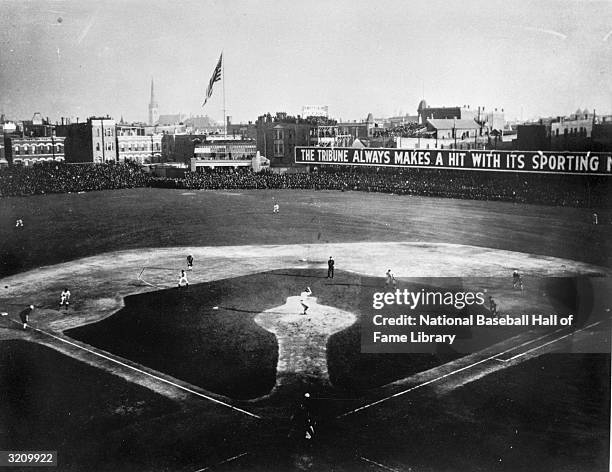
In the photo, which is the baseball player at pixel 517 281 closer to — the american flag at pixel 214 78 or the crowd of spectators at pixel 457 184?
the crowd of spectators at pixel 457 184

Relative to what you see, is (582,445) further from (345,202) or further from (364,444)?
(345,202)

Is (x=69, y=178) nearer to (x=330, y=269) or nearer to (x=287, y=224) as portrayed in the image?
(x=287, y=224)

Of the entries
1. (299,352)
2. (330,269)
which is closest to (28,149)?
(330,269)

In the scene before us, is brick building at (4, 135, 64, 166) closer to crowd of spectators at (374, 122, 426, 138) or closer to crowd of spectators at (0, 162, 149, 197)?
crowd of spectators at (0, 162, 149, 197)

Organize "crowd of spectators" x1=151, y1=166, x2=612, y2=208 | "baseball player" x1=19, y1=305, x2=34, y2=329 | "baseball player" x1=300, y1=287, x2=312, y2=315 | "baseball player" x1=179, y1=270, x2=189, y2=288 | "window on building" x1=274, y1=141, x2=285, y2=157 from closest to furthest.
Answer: "baseball player" x1=19, y1=305, x2=34, y2=329, "crowd of spectators" x1=151, y1=166, x2=612, y2=208, "baseball player" x1=300, y1=287, x2=312, y2=315, "baseball player" x1=179, y1=270, x2=189, y2=288, "window on building" x1=274, y1=141, x2=285, y2=157

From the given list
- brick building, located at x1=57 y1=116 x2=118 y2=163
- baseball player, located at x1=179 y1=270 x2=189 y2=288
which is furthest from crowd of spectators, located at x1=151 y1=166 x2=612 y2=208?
brick building, located at x1=57 y1=116 x2=118 y2=163

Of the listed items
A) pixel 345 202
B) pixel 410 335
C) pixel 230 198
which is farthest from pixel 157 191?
pixel 410 335

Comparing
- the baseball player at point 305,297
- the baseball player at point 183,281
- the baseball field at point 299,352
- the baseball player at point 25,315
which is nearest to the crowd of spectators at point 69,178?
the baseball field at point 299,352
